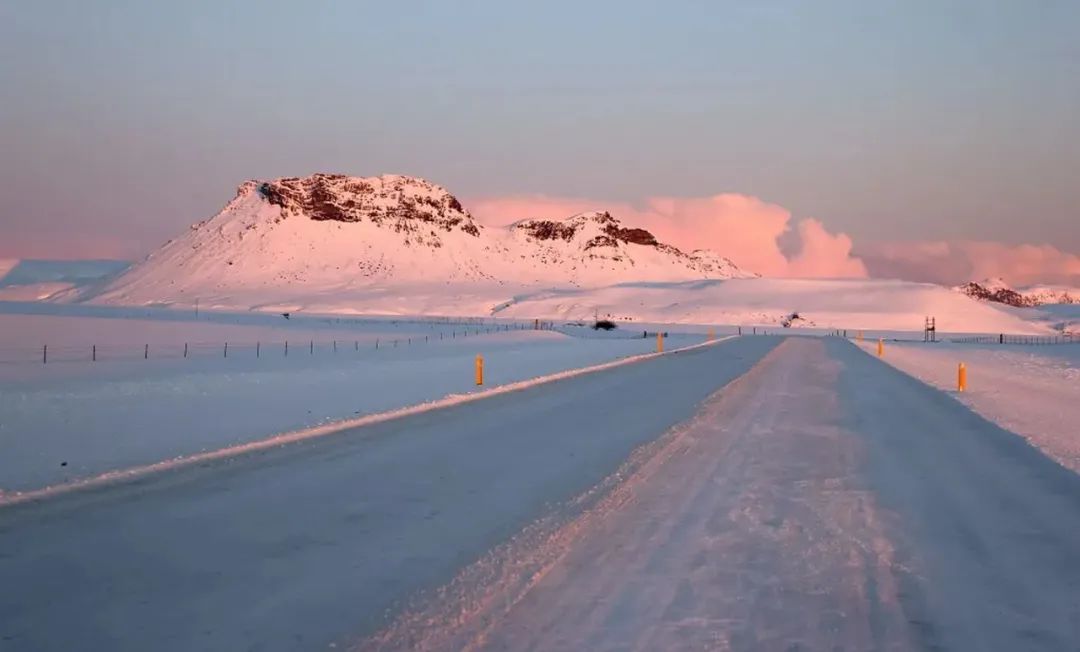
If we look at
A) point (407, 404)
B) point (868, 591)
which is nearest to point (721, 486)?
point (868, 591)

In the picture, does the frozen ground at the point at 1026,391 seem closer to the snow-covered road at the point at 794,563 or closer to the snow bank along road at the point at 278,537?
the snow-covered road at the point at 794,563

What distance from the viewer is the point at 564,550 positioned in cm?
928

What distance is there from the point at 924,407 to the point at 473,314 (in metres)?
176

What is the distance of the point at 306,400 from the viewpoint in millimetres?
24969

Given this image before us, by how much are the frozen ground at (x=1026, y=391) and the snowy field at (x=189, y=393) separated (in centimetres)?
1314

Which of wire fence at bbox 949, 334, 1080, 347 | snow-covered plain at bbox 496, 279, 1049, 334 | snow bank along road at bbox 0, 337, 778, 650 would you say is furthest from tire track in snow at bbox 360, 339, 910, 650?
snow-covered plain at bbox 496, 279, 1049, 334

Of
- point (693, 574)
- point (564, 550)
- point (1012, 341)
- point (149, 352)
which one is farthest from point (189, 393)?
point (1012, 341)

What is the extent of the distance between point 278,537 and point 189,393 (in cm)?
1781

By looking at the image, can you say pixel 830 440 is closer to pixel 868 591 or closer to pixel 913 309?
pixel 868 591

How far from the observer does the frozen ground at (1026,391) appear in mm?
19297

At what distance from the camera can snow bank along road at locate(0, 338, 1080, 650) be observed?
708 centimetres

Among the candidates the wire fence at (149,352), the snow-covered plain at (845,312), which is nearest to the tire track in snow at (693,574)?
the wire fence at (149,352)

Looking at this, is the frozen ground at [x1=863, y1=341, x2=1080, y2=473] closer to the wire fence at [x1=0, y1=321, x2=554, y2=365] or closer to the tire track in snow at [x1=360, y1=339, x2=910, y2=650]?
the tire track in snow at [x1=360, y1=339, x2=910, y2=650]

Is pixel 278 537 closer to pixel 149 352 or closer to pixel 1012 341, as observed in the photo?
pixel 149 352
